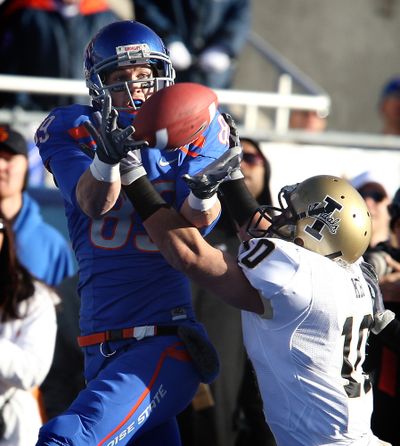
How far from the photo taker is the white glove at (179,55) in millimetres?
8172

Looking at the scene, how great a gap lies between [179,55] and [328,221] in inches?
179

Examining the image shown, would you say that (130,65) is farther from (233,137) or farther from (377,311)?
(377,311)

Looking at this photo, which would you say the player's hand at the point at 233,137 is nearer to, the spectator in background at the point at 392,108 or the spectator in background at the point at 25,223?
the spectator in background at the point at 25,223

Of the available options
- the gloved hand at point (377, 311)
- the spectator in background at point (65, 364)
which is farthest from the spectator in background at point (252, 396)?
the gloved hand at point (377, 311)

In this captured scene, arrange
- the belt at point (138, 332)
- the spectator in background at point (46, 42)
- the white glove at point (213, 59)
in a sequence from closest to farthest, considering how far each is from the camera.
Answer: the belt at point (138, 332) < the spectator in background at point (46, 42) < the white glove at point (213, 59)

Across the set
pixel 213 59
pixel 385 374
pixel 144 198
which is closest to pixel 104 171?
pixel 144 198

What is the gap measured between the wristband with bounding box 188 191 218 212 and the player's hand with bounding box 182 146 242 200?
17mm

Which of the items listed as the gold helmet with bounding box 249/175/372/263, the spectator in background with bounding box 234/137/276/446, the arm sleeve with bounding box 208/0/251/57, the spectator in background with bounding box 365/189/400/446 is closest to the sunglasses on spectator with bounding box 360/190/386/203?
the spectator in background with bounding box 234/137/276/446

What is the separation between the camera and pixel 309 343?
3773 mm

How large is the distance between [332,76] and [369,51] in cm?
45

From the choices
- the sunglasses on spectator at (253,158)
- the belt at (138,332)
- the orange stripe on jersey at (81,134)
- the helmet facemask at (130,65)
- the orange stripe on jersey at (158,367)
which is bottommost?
the sunglasses on spectator at (253,158)

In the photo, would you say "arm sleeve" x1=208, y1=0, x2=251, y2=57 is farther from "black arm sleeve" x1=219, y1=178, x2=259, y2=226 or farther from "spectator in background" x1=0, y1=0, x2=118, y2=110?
"black arm sleeve" x1=219, y1=178, x2=259, y2=226

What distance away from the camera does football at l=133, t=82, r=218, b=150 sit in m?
3.62

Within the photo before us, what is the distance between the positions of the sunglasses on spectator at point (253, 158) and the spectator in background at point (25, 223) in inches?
45.6
